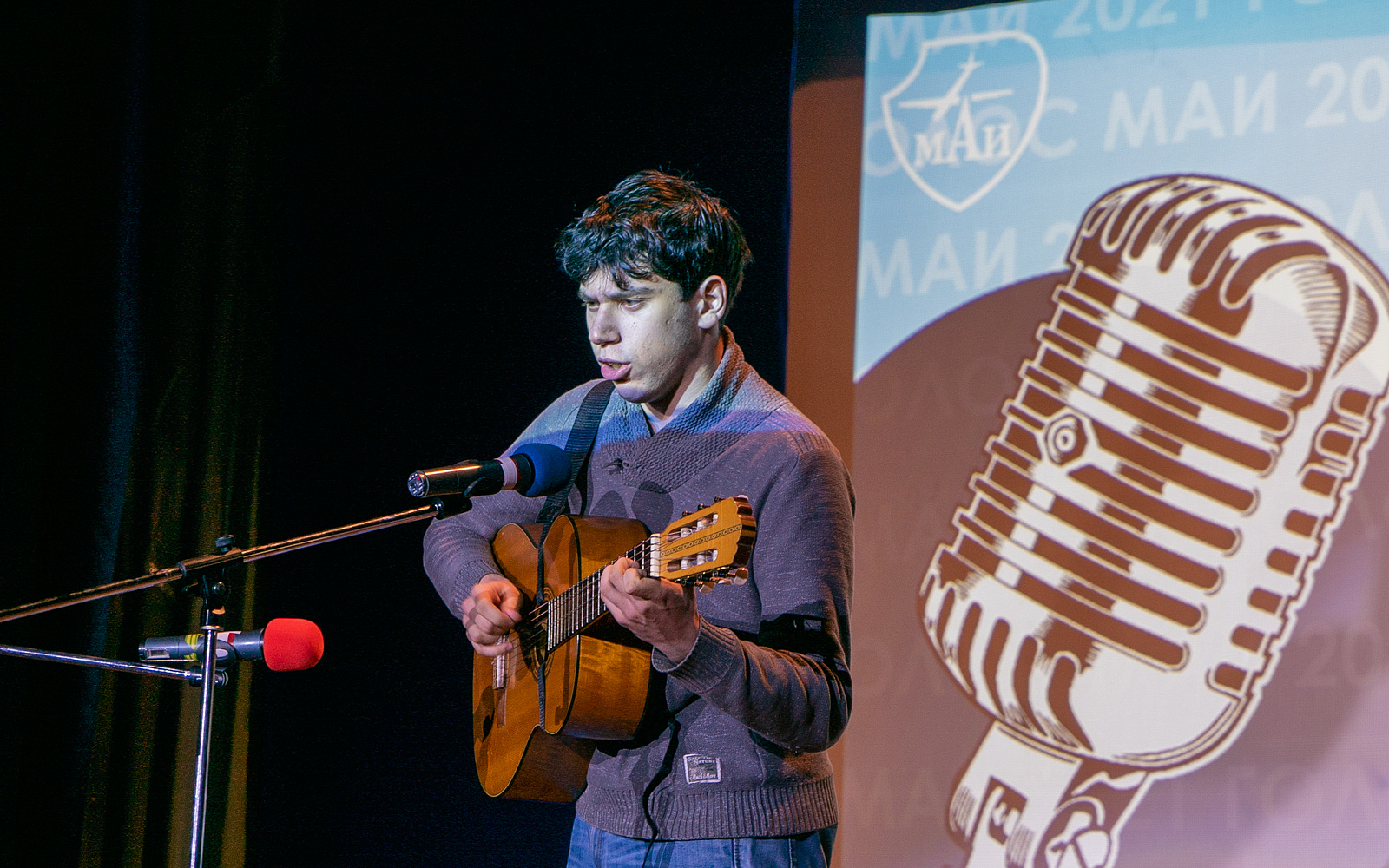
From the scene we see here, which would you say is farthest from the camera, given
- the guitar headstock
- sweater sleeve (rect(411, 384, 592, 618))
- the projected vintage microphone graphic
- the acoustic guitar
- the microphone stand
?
the projected vintage microphone graphic

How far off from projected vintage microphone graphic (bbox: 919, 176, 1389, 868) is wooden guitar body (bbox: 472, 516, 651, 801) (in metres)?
1.32

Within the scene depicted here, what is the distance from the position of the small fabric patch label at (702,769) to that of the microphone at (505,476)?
0.53 m

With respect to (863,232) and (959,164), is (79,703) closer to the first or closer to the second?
(863,232)

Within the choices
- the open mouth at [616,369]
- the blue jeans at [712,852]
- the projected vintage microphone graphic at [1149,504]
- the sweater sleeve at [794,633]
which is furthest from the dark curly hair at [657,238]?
the projected vintage microphone graphic at [1149,504]

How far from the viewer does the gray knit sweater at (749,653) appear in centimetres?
162

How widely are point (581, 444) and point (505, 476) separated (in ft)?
0.77

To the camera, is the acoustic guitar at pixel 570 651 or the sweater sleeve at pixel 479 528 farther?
the sweater sleeve at pixel 479 528

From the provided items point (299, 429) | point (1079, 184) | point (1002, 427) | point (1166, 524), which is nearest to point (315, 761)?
point (299, 429)

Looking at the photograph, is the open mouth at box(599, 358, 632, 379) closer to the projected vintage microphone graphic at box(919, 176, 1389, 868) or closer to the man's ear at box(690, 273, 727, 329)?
the man's ear at box(690, 273, 727, 329)

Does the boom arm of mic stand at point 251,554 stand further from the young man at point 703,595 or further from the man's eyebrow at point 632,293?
the man's eyebrow at point 632,293

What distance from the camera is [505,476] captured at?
1923 mm

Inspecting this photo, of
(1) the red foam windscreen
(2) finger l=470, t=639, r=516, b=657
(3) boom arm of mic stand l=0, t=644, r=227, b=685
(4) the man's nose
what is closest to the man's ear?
(4) the man's nose

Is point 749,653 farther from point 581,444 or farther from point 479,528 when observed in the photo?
point 479,528

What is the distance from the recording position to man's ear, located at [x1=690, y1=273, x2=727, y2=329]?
1971 millimetres
